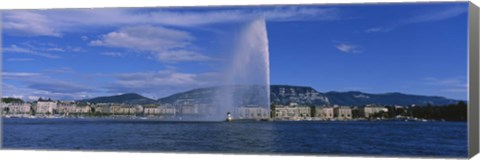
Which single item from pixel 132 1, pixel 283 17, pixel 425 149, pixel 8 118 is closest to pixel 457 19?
pixel 425 149

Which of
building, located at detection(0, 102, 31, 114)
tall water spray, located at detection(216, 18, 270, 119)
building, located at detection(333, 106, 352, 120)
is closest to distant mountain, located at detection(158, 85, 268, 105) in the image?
tall water spray, located at detection(216, 18, 270, 119)

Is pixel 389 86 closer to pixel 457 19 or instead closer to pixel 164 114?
pixel 457 19

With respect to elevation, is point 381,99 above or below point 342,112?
above

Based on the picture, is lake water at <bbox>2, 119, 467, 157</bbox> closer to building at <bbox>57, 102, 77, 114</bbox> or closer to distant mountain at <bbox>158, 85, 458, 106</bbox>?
building at <bbox>57, 102, 77, 114</bbox>

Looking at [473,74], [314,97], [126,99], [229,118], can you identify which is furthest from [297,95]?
[473,74]

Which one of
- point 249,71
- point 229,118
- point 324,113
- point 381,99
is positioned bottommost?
point 229,118

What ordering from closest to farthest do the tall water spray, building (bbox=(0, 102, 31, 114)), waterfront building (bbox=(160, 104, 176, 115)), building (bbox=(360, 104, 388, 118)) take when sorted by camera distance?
building (bbox=(0, 102, 31, 114)) < the tall water spray < building (bbox=(360, 104, 388, 118)) < waterfront building (bbox=(160, 104, 176, 115))

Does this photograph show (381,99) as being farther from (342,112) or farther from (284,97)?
(342,112)
